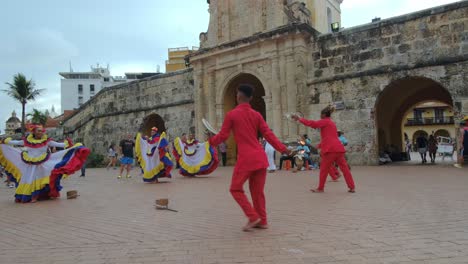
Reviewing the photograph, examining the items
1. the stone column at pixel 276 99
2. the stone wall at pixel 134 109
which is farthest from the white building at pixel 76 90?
the stone column at pixel 276 99

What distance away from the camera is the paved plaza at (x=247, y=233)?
3.60 metres

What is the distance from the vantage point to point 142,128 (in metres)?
23.2

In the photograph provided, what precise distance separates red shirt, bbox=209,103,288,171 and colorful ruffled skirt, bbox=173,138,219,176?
7.77 meters

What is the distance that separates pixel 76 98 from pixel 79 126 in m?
71.2

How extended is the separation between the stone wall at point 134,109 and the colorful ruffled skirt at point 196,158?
24.3 feet

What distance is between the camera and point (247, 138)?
16.3 feet

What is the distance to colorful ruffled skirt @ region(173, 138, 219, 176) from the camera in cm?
1287

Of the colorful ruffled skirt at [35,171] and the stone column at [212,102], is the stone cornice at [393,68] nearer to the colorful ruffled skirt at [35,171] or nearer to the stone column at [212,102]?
the stone column at [212,102]

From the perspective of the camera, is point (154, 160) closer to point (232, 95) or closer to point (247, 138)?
point (247, 138)

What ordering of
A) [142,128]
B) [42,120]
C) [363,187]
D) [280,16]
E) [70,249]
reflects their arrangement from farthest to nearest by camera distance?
[42,120] → [142,128] → [280,16] → [363,187] → [70,249]

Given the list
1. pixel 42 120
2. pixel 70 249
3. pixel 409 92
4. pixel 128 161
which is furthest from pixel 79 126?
pixel 42 120

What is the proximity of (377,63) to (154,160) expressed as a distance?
354 inches

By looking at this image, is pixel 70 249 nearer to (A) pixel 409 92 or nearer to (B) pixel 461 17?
(B) pixel 461 17

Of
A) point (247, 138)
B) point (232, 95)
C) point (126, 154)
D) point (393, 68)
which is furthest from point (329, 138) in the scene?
point (232, 95)
